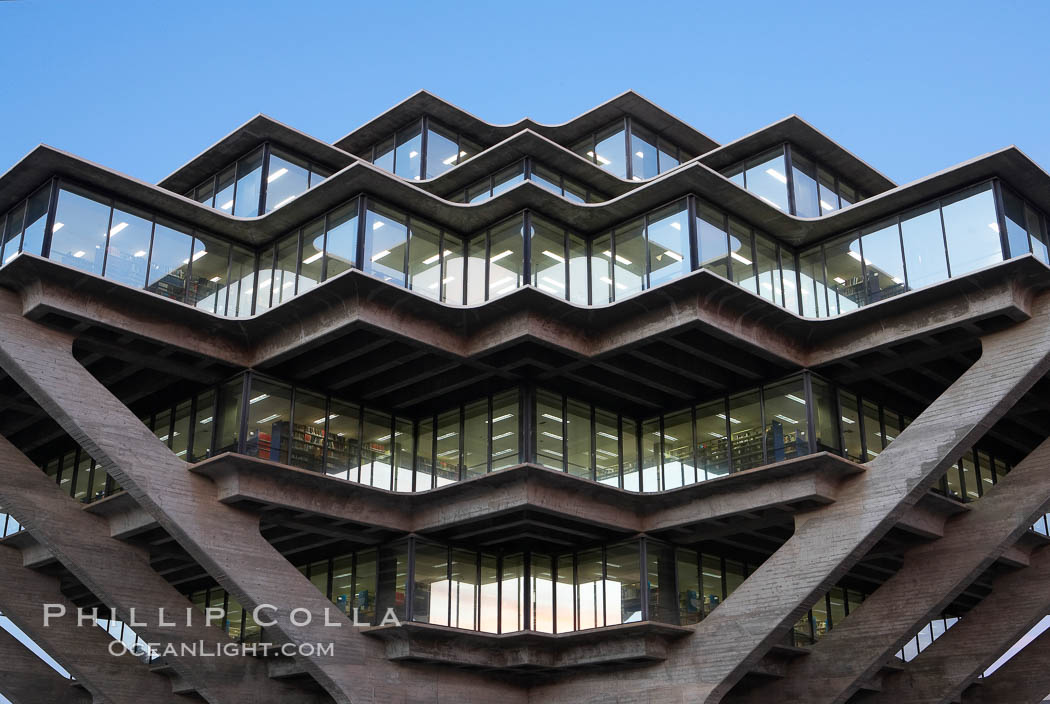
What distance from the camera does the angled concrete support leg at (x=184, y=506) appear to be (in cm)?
2844

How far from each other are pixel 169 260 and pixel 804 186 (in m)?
19.8

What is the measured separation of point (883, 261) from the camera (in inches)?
1254

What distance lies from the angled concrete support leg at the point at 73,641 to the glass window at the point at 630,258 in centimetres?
1960

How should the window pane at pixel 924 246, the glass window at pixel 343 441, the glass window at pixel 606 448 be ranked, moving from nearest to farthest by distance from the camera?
the window pane at pixel 924 246 < the glass window at pixel 343 441 < the glass window at pixel 606 448

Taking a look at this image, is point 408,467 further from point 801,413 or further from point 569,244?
point 801,413

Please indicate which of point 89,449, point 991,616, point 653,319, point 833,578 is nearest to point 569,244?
point 653,319

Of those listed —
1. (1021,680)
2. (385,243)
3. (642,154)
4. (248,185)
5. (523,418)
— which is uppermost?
(642,154)

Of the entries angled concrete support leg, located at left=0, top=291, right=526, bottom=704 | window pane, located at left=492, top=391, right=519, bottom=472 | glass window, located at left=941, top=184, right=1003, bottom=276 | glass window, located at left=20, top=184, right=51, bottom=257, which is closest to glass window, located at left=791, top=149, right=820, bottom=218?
glass window, located at left=941, top=184, right=1003, bottom=276

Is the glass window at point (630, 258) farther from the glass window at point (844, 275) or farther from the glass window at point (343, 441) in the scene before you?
the glass window at point (343, 441)

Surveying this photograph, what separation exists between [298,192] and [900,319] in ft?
62.1

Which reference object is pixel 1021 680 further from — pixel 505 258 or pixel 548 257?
pixel 505 258

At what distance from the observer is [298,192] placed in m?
36.7

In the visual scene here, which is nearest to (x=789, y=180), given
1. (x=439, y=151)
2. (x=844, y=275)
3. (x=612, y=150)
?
(x=844, y=275)

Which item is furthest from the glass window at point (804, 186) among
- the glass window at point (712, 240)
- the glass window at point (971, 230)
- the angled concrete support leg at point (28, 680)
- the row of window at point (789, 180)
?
the angled concrete support leg at point (28, 680)
